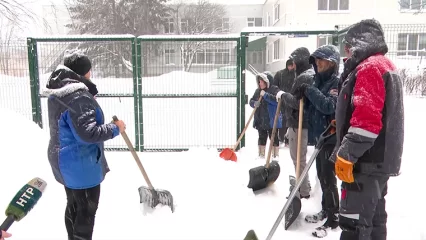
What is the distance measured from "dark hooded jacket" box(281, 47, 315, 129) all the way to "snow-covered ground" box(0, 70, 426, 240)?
956 mm

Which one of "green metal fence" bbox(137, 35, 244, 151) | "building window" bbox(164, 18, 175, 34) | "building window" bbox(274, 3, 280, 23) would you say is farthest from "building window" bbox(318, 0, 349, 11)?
"green metal fence" bbox(137, 35, 244, 151)

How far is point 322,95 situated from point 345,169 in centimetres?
138

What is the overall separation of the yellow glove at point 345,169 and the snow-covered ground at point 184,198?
1.53 m

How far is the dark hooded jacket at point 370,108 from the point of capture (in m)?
2.49

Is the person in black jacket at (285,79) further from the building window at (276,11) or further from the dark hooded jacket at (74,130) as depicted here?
the building window at (276,11)

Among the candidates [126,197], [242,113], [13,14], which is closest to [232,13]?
[13,14]

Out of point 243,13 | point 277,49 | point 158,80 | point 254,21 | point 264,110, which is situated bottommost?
point 264,110

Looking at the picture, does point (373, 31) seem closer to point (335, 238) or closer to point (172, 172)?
point (335, 238)

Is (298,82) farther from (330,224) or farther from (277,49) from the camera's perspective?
(277,49)

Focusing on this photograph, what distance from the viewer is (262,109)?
698 cm

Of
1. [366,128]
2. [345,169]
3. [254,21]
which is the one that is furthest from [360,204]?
[254,21]

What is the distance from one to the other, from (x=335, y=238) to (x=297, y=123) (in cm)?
137

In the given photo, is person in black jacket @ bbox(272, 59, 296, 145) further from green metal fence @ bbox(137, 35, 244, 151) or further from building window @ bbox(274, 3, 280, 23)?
building window @ bbox(274, 3, 280, 23)

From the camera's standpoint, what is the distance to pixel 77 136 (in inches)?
115
